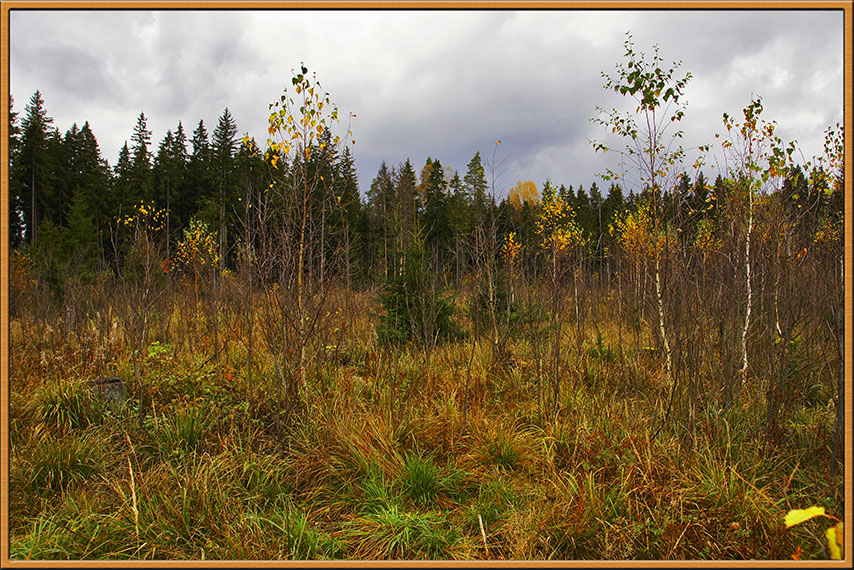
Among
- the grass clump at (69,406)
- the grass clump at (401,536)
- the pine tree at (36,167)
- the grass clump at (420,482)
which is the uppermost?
the pine tree at (36,167)

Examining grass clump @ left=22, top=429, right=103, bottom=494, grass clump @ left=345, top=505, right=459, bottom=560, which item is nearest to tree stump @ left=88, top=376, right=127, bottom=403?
grass clump @ left=22, top=429, right=103, bottom=494

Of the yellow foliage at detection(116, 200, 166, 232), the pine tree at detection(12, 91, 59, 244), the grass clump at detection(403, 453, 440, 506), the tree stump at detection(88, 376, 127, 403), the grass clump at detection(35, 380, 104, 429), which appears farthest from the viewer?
the pine tree at detection(12, 91, 59, 244)

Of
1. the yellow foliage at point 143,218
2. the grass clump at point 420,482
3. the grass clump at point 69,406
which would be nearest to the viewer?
the grass clump at point 420,482

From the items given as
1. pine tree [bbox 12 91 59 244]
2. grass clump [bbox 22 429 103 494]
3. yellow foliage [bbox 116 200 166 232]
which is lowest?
grass clump [bbox 22 429 103 494]

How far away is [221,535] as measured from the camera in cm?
252

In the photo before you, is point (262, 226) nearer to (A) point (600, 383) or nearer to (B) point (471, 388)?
(B) point (471, 388)

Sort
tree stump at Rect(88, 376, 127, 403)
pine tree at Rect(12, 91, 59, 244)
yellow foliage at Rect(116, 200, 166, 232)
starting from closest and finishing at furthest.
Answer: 1. tree stump at Rect(88, 376, 127, 403)
2. yellow foliage at Rect(116, 200, 166, 232)
3. pine tree at Rect(12, 91, 59, 244)

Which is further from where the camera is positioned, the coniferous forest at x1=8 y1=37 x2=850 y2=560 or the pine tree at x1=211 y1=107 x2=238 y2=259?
the pine tree at x1=211 y1=107 x2=238 y2=259

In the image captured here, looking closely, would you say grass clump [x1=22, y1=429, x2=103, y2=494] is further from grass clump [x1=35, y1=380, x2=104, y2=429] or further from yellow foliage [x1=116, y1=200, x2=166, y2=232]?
yellow foliage [x1=116, y1=200, x2=166, y2=232]

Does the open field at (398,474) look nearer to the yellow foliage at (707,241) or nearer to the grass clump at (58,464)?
the grass clump at (58,464)

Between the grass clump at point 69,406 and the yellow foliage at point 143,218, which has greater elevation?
the yellow foliage at point 143,218

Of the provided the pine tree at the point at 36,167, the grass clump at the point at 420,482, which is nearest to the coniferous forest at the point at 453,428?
the grass clump at the point at 420,482

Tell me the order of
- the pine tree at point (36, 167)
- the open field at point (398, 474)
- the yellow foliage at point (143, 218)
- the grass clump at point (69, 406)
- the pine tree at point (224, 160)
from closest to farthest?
the open field at point (398, 474) → the grass clump at point (69, 406) → the yellow foliage at point (143, 218) → the pine tree at point (36, 167) → the pine tree at point (224, 160)

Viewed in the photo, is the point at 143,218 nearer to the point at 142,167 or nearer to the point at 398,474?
the point at 398,474
